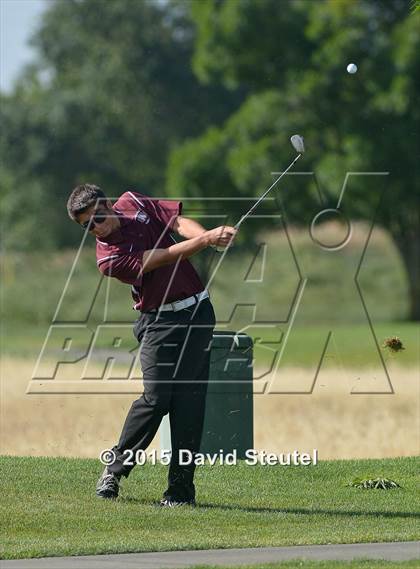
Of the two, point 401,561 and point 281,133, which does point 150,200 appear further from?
point 281,133

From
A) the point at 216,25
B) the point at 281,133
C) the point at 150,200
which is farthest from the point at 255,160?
the point at 150,200

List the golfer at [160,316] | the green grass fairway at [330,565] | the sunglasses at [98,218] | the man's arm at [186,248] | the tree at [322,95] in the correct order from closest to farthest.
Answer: the green grass fairway at [330,565]
the man's arm at [186,248]
the sunglasses at [98,218]
the golfer at [160,316]
the tree at [322,95]

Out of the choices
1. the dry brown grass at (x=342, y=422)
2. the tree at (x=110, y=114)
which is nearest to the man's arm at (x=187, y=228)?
the dry brown grass at (x=342, y=422)

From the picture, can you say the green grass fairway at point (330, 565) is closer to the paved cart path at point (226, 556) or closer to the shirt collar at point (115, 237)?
the paved cart path at point (226, 556)

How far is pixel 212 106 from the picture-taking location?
53500 mm

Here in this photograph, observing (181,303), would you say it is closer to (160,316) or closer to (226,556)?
(160,316)

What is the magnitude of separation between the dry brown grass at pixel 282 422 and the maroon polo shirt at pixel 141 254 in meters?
4.32

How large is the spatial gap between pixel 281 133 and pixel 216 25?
432 centimetres

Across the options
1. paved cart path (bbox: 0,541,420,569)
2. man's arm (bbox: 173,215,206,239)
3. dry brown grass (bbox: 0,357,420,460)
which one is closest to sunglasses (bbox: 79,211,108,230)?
man's arm (bbox: 173,215,206,239)

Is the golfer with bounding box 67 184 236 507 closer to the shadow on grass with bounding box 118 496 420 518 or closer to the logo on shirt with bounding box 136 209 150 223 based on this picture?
the logo on shirt with bounding box 136 209 150 223

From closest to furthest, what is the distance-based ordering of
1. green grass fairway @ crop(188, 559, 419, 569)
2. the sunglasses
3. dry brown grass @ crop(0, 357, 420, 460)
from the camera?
green grass fairway @ crop(188, 559, 419, 569), the sunglasses, dry brown grass @ crop(0, 357, 420, 460)

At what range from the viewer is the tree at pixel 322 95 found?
135 feet

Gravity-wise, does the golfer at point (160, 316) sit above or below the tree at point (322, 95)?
below

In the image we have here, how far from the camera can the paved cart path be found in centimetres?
766
